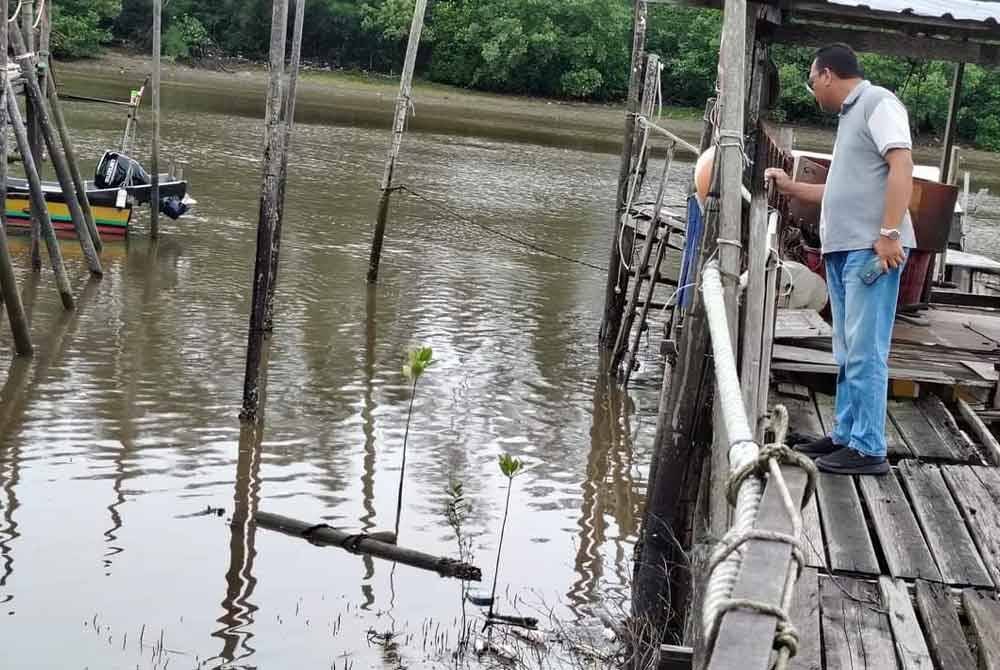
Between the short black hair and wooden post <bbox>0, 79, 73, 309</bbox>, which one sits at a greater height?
the short black hair

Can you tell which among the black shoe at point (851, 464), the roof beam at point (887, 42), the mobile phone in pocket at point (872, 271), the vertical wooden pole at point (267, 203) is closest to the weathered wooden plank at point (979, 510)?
the black shoe at point (851, 464)

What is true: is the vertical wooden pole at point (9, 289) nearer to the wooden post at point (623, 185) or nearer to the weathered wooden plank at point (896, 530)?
the wooden post at point (623, 185)

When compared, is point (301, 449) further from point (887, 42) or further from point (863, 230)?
point (863, 230)

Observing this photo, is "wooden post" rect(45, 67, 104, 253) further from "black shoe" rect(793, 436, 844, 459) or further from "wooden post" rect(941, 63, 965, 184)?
"black shoe" rect(793, 436, 844, 459)

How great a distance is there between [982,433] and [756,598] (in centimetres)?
458

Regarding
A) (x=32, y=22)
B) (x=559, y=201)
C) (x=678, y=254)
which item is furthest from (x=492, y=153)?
(x=32, y=22)

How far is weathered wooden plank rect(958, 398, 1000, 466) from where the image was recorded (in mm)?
6133

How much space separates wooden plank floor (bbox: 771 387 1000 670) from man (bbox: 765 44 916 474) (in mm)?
285

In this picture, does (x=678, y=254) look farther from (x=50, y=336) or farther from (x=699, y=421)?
(x=699, y=421)

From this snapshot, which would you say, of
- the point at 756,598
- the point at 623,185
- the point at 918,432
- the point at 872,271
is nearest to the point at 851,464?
the point at 872,271

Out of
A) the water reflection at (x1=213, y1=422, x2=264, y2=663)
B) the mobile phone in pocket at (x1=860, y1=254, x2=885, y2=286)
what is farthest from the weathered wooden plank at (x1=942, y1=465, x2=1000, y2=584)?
the water reflection at (x1=213, y1=422, x2=264, y2=663)

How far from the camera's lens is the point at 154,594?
6.39 m

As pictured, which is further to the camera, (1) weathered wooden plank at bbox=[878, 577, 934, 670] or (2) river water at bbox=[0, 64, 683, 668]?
(2) river water at bbox=[0, 64, 683, 668]

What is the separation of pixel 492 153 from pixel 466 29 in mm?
22073
